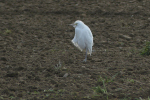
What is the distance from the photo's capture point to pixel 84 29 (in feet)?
20.8

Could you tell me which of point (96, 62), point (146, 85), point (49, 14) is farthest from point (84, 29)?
point (49, 14)

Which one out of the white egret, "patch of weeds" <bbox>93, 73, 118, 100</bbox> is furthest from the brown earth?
the white egret

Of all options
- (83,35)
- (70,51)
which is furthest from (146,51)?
(70,51)

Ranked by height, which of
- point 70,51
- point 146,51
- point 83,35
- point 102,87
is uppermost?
point 83,35

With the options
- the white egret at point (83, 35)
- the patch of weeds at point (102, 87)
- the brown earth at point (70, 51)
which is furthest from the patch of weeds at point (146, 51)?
the patch of weeds at point (102, 87)

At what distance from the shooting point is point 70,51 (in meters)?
7.12

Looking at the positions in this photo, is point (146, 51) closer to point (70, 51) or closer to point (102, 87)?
point (70, 51)

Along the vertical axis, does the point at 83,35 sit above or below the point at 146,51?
above

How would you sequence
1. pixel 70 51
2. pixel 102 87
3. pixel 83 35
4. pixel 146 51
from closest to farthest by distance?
pixel 102 87 → pixel 83 35 → pixel 146 51 → pixel 70 51

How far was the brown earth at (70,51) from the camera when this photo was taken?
4.68 m

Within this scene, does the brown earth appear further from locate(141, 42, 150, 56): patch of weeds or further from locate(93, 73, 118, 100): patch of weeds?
locate(141, 42, 150, 56): patch of weeds

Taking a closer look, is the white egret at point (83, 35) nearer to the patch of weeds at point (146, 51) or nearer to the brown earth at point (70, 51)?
the brown earth at point (70, 51)

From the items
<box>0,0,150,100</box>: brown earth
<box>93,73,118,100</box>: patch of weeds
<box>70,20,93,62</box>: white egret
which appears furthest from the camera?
<box>70,20,93,62</box>: white egret

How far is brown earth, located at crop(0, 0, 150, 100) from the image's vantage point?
4.68 metres
